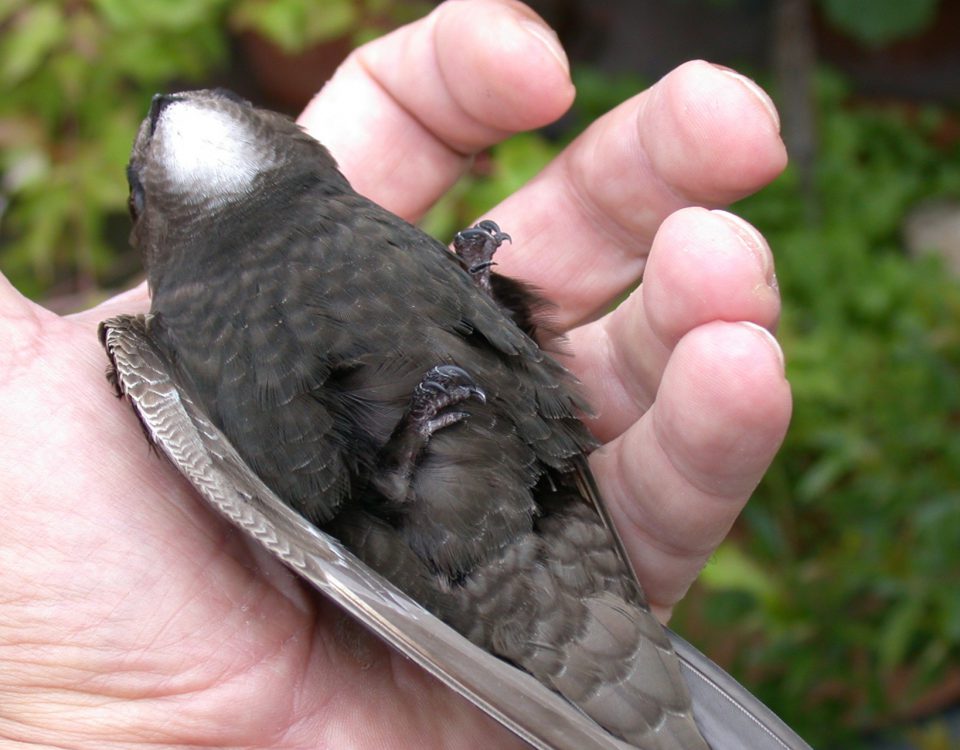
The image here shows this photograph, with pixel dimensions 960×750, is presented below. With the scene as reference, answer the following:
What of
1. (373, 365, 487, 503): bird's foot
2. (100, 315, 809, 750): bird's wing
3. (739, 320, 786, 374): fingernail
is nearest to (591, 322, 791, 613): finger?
(739, 320, 786, 374): fingernail

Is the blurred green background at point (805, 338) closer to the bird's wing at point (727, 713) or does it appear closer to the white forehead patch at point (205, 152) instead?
the white forehead patch at point (205, 152)

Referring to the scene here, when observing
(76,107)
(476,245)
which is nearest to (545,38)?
(476,245)

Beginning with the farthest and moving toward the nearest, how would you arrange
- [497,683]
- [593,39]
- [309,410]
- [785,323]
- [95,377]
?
[593,39] < [785,323] < [95,377] < [309,410] < [497,683]

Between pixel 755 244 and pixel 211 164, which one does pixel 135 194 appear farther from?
pixel 755 244

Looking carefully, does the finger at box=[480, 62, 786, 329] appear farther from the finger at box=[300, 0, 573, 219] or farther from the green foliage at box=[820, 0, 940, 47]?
the green foliage at box=[820, 0, 940, 47]

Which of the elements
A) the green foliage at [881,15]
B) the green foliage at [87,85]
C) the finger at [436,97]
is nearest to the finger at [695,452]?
the finger at [436,97]

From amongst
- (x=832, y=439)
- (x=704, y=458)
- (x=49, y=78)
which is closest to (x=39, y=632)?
(x=704, y=458)

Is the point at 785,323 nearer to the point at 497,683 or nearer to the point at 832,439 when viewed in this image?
the point at 832,439
